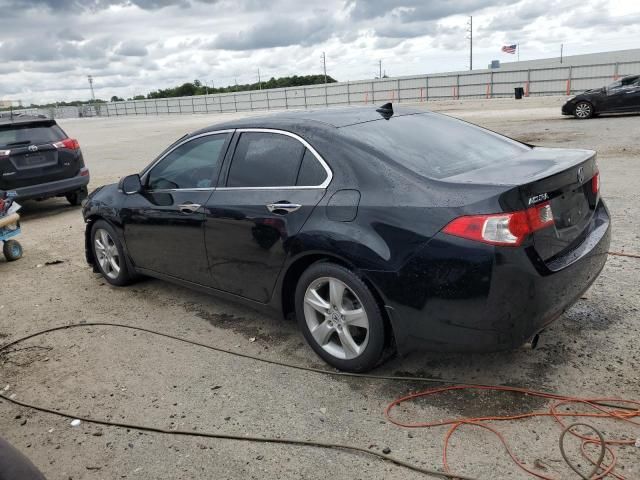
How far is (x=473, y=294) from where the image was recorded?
2963mm

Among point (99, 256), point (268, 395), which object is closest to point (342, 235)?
point (268, 395)

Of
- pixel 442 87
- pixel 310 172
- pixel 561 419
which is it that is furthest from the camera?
pixel 442 87

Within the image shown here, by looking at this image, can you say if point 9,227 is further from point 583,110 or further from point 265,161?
point 583,110

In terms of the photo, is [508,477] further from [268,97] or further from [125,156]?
[268,97]

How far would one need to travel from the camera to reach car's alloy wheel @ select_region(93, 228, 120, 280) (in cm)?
559

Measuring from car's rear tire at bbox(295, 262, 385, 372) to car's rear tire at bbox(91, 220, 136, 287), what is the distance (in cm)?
243

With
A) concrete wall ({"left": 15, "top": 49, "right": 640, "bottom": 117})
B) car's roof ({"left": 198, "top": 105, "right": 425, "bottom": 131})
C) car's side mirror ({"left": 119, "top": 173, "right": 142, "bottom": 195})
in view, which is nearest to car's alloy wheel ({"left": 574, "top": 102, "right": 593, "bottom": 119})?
car's roof ({"left": 198, "top": 105, "right": 425, "bottom": 131})

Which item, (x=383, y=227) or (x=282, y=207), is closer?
(x=383, y=227)

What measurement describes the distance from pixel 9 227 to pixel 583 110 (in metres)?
17.7

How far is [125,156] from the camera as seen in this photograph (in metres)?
18.1

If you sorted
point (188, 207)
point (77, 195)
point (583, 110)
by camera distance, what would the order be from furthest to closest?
point (583, 110) → point (77, 195) → point (188, 207)

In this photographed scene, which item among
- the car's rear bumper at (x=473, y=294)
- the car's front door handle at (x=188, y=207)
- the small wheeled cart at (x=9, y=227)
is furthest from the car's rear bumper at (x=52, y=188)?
the car's rear bumper at (x=473, y=294)

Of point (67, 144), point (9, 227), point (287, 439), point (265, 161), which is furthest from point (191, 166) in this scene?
point (67, 144)

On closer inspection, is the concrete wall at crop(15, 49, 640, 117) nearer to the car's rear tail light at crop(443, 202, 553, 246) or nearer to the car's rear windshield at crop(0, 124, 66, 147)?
the car's rear windshield at crop(0, 124, 66, 147)
